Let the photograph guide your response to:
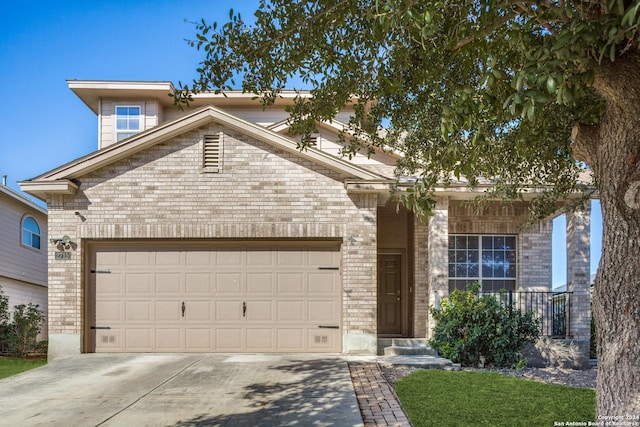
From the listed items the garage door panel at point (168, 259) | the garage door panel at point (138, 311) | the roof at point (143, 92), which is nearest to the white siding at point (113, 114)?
the roof at point (143, 92)

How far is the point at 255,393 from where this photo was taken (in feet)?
24.3

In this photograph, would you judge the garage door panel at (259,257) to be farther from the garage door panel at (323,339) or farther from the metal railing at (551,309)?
the metal railing at (551,309)

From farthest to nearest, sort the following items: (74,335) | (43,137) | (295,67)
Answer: (43,137)
(74,335)
(295,67)

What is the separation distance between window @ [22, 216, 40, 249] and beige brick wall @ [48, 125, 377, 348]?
279 inches

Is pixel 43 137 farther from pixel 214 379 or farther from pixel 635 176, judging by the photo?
pixel 635 176

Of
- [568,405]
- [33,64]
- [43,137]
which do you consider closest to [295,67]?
[568,405]

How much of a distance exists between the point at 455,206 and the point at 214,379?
7.50 metres

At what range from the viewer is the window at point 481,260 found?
13305 mm

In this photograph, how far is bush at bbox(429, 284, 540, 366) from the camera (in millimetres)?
10477

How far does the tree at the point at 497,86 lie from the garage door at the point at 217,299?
3873 mm

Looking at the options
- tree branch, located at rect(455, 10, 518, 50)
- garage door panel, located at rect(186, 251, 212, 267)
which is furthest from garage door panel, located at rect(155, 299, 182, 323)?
tree branch, located at rect(455, 10, 518, 50)

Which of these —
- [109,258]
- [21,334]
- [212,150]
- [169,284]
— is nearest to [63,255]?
[109,258]

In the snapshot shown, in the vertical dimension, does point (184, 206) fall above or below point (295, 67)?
below

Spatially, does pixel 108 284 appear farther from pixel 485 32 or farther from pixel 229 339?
pixel 485 32
